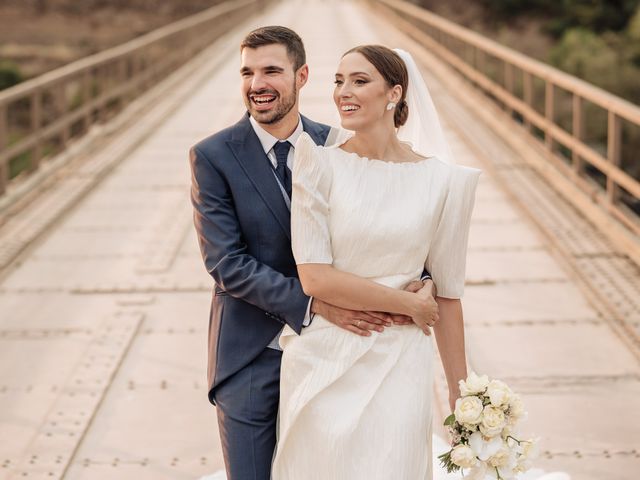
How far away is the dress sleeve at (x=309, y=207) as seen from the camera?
106 inches

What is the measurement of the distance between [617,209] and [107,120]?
8.19m

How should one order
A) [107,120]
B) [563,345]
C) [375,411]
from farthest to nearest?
1. [107,120]
2. [563,345]
3. [375,411]

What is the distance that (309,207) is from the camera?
106 inches

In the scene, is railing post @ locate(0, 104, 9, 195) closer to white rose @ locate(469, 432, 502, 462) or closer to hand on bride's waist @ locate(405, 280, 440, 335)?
hand on bride's waist @ locate(405, 280, 440, 335)

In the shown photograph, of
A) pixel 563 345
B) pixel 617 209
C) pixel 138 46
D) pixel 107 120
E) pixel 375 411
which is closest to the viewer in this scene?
pixel 375 411

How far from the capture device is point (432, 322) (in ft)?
9.32

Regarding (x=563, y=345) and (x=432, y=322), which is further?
(x=563, y=345)

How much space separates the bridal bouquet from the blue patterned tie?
2.45ft

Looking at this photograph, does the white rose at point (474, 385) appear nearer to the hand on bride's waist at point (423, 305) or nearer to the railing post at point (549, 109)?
the hand on bride's waist at point (423, 305)

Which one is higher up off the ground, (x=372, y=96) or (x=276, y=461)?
(x=372, y=96)

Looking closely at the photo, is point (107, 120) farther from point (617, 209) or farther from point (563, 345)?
point (563, 345)

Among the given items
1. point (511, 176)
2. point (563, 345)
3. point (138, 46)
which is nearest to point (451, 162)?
point (563, 345)

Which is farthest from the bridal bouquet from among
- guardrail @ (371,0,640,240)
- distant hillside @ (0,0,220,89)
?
distant hillside @ (0,0,220,89)

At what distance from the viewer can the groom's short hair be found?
2848 mm
